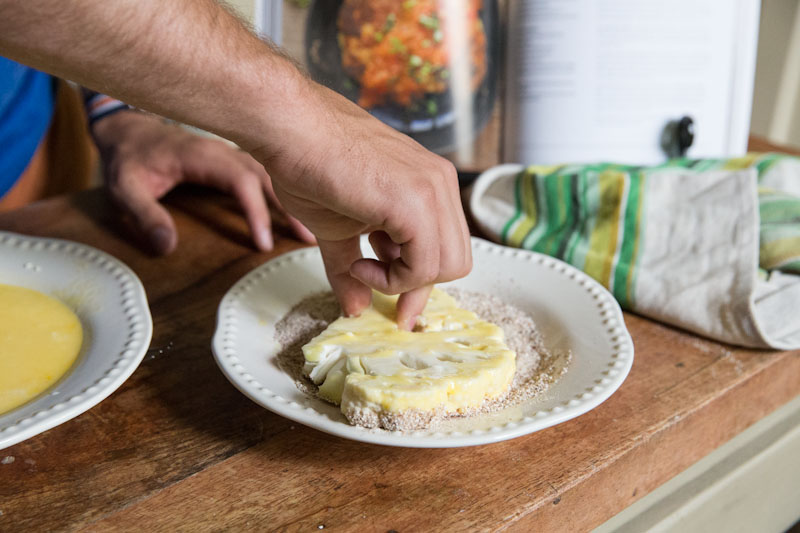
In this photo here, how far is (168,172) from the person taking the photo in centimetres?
106

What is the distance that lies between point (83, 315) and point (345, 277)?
0.26 meters

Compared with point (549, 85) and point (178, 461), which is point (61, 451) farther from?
point (549, 85)

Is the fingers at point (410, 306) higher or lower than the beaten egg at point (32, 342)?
higher

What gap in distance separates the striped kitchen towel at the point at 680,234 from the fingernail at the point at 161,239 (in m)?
0.41

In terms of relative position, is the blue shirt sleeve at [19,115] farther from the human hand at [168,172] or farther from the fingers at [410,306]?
the fingers at [410,306]

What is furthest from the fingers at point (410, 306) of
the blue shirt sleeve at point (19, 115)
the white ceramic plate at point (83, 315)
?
the blue shirt sleeve at point (19, 115)

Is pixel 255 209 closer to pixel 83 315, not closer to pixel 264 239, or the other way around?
pixel 264 239

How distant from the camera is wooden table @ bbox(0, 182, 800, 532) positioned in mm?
510

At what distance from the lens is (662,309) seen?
778 millimetres

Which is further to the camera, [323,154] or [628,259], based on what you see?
[628,259]

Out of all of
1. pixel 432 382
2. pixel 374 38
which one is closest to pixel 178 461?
pixel 432 382

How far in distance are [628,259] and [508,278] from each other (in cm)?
16

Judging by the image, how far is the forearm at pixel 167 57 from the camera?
1.42 ft

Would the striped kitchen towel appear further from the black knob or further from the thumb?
the thumb
